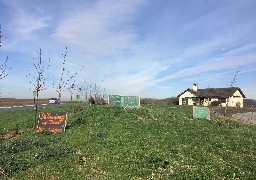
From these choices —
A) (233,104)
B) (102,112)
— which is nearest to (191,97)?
(233,104)

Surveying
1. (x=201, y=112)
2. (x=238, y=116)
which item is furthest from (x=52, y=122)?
(x=238, y=116)

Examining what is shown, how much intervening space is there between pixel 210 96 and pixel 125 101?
152 ft

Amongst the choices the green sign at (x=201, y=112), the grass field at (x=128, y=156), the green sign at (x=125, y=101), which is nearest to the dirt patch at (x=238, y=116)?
the green sign at (x=201, y=112)

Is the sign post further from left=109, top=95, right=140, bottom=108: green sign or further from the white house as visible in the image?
the white house

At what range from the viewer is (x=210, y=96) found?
237 ft

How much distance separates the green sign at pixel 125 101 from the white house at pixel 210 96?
42.5 metres

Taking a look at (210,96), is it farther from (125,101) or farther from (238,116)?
(125,101)

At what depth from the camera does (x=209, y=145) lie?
15.6 meters

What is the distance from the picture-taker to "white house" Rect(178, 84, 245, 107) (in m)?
71.6

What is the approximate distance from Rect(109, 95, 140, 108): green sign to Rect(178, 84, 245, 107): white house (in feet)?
→ 139

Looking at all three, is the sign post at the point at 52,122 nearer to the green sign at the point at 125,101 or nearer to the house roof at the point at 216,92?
the green sign at the point at 125,101

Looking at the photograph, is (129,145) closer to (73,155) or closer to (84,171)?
(73,155)

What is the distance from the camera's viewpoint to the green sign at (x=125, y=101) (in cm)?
3238

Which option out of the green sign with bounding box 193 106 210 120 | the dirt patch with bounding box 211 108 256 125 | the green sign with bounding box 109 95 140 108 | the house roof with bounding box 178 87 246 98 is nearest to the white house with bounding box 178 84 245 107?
the house roof with bounding box 178 87 246 98
